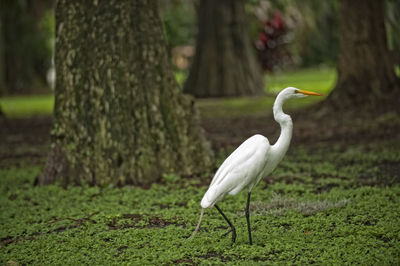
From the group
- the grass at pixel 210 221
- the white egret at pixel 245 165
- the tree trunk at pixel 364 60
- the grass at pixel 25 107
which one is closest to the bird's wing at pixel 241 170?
the white egret at pixel 245 165

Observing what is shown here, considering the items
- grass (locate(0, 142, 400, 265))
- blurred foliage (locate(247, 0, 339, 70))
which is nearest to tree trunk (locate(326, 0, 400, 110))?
grass (locate(0, 142, 400, 265))

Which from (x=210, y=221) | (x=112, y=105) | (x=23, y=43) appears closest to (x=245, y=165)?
(x=210, y=221)

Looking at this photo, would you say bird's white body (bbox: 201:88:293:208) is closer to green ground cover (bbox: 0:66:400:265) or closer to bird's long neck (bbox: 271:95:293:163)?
bird's long neck (bbox: 271:95:293:163)

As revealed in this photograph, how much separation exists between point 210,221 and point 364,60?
6718mm

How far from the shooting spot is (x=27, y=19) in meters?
24.8

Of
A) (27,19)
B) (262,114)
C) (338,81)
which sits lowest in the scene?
(262,114)

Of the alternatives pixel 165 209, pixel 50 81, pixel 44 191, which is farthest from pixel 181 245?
pixel 50 81

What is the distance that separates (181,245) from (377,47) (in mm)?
7552

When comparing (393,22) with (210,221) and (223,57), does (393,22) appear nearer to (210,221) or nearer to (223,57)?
(223,57)

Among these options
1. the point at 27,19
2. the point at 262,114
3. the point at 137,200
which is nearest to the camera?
the point at 137,200

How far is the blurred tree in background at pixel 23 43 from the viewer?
23797mm

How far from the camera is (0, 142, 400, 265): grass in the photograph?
3857 mm

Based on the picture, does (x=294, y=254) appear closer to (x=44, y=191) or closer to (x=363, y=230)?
(x=363, y=230)

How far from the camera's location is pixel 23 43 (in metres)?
24.1
